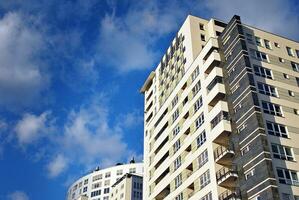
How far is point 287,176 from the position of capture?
47.1 meters

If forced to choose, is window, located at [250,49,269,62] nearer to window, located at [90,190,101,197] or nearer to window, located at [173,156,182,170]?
window, located at [173,156,182,170]

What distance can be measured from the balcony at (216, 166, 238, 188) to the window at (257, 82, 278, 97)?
36.1ft

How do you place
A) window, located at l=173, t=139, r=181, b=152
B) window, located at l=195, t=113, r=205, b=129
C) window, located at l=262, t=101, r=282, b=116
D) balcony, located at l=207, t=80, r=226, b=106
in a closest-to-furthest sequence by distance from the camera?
window, located at l=262, t=101, r=282, b=116
balcony, located at l=207, t=80, r=226, b=106
window, located at l=195, t=113, r=205, b=129
window, located at l=173, t=139, r=181, b=152

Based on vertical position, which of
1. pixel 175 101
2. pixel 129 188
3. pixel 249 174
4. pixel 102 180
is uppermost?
pixel 102 180

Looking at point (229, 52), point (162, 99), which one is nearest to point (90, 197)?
point (162, 99)

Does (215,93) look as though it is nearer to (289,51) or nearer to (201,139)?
(201,139)

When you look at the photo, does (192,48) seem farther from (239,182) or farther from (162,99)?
(239,182)

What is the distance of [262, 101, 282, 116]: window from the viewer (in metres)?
53.0

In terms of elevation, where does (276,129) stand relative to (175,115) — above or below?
below

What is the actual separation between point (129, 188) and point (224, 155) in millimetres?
74817

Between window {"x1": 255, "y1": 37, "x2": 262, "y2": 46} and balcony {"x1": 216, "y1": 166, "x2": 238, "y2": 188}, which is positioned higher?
window {"x1": 255, "y1": 37, "x2": 262, "y2": 46}

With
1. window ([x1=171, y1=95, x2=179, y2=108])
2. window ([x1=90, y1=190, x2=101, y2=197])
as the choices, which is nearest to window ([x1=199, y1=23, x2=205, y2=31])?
window ([x1=171, y1=95, x2=179, y2=108])

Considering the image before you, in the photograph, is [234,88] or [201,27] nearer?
[234,88]

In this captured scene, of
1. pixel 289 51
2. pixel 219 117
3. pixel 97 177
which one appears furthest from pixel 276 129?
pixel 97 177
